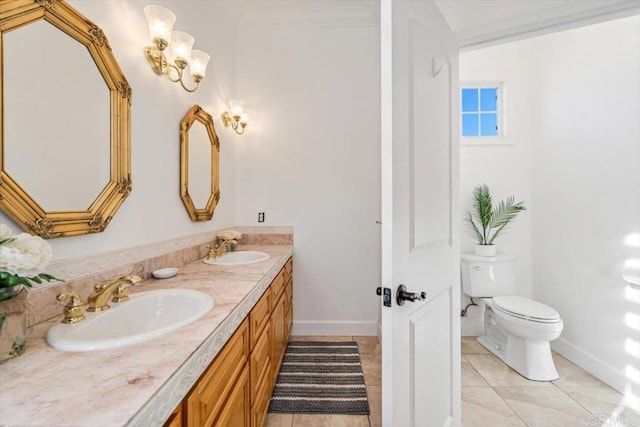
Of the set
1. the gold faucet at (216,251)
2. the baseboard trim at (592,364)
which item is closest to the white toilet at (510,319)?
the baseboard trim at (592,364)

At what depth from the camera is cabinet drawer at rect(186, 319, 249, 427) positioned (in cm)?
62

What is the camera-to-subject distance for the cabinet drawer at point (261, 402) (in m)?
1.12

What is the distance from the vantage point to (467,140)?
7.60 ft

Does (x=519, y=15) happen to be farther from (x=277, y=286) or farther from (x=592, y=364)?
(x=592, y=364)

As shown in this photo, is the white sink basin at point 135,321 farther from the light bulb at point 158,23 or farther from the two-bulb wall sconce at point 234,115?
the two-bulb wall sconce at point 234,115

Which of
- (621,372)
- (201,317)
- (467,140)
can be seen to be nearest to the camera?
(201,317)

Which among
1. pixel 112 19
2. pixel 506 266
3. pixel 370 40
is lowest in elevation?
pixel 506 266

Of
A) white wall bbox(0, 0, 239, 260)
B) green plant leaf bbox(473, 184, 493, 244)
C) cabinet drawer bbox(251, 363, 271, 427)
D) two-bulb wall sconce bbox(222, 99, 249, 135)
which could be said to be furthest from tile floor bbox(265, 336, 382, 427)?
two-bulb wall sconce bbox(222, 99, 249, 135)

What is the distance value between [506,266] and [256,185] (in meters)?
2.27

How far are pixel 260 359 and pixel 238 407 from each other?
1.09ft

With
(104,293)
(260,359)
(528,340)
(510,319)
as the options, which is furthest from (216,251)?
(528,340)

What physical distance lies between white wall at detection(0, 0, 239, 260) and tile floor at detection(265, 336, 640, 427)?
127 cm

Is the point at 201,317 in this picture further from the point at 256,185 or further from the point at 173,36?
the point at 256,185

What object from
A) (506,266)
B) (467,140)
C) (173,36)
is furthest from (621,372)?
(173,36)
